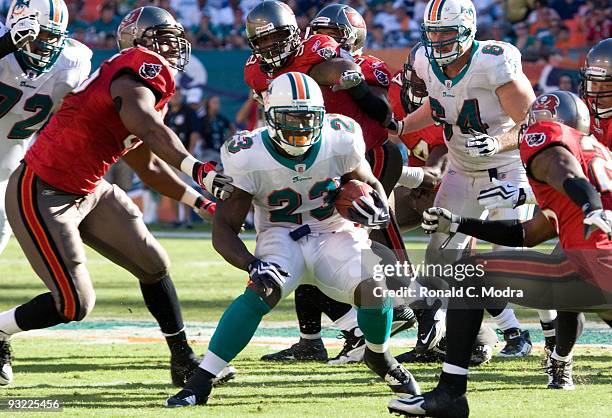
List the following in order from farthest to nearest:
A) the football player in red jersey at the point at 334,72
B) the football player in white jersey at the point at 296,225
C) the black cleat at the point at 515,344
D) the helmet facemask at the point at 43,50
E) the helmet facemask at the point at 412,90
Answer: the helmet facemask at the point at 412,90 < the black cleat at the point at 515,344 < the football player in red jersey at the point at 334,72 < the helmet facemask at the point at 43,50 < the football player in white jersey at the point at 296,225

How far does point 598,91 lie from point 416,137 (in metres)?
1.77

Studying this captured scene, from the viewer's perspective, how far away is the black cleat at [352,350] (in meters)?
6.21

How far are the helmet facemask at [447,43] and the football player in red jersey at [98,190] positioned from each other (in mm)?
1419

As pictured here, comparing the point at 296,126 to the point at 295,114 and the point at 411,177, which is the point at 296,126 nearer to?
the point at 295,114

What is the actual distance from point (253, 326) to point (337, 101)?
1.99 m

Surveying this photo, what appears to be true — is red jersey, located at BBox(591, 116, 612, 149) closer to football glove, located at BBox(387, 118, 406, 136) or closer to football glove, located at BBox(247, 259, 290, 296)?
football glove, located at BBox(387, 118, 406, 136)

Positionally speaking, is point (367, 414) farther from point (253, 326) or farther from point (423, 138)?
point (423, 138)

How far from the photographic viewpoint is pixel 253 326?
15.8 ft

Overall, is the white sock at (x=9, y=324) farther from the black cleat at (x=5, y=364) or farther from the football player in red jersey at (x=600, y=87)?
the football player in red jersey at (x=600, y=87)

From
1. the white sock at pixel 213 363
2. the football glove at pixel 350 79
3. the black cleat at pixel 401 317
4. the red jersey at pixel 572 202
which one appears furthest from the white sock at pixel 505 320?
the white sock at pixel 213 363

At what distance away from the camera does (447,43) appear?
6.09m

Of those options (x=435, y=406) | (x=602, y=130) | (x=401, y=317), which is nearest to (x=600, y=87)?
(x=602, y=130)

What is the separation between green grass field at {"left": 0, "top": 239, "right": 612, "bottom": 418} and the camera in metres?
4.79

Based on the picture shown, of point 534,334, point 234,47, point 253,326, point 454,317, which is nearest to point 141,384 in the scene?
point 253,326
